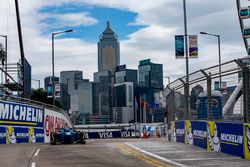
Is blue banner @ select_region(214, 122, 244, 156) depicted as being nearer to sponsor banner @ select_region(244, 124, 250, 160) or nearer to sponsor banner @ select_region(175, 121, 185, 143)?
sponsor banner @ select_region(244, 124, 250, 160)

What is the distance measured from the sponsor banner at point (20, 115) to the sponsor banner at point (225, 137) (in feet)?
47.1

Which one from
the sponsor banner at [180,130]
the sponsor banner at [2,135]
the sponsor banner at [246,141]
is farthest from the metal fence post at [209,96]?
the sponsor banner at [2,135]

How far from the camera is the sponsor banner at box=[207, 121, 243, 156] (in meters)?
15.7

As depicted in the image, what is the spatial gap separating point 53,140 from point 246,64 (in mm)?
16030

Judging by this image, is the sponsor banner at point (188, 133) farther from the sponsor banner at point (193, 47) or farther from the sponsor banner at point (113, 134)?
the sponsor banner at point (113, 134)

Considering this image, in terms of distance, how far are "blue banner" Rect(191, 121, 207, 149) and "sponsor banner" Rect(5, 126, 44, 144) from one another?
41.3 ft

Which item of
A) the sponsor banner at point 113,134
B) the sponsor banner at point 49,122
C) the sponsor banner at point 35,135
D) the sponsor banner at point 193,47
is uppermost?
the sponsor banner at point 193,47

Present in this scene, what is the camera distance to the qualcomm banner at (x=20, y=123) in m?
28.6

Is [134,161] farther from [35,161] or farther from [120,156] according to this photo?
[35,161]

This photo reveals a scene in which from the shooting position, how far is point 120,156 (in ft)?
54.7

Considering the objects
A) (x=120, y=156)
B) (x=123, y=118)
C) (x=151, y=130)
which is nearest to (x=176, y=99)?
(x=120, y=156)

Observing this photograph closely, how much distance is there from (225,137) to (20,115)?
1772cm

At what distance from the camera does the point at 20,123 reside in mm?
31219

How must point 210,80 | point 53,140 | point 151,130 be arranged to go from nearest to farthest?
1. point 210,80
2. point 53,140
3. point 151,130
